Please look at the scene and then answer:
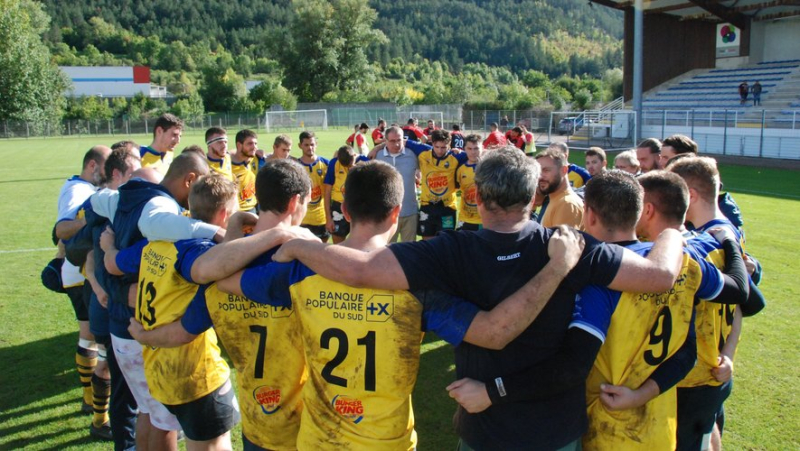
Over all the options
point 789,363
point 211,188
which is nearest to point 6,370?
point 211,188

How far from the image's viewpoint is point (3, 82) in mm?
54312

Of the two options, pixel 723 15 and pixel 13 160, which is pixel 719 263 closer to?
pixel 13 160

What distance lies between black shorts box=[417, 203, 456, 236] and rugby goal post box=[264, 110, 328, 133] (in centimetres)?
4415

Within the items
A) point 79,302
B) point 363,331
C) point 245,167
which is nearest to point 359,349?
point 363,331

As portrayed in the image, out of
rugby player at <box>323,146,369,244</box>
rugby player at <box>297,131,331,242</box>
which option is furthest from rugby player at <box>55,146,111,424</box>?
rugby player at <box>297,131,331,242</box>

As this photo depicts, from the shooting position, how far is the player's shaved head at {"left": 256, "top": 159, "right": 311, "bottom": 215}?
2703mm

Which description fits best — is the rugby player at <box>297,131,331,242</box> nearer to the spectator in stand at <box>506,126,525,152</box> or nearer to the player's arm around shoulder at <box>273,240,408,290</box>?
the spectator in stand at <box>506,126,525,152</box>

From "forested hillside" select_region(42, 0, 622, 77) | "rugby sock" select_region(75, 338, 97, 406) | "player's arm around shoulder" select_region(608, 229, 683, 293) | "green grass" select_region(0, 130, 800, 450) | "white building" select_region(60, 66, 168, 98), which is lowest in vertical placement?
"green grass" select_region(0, 130, 800, 450)

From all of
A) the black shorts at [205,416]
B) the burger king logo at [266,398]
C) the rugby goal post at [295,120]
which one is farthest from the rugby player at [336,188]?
the rugby goal post at [295,120]

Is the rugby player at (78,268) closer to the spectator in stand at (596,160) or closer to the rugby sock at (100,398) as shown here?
the rugby sock at (100,398)

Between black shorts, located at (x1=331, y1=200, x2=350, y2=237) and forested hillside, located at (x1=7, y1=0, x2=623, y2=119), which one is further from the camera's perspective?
forested hillside, located at (x1=7, y1=0, x2=623, y2=119)

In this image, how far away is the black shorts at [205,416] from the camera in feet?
10.4

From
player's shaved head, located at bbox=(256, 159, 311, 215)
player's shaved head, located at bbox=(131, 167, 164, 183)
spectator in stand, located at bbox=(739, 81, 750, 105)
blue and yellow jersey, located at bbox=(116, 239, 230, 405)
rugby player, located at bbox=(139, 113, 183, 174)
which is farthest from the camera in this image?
spectator in stand, located at bbox=(739, 81, 750, 105)

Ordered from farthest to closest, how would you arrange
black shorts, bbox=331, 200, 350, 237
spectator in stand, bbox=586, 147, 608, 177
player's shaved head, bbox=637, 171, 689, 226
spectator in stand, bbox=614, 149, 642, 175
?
black shorts, bbox=331, 200, 350, 237 → spectator in stand, bbox=586, 147, 608, 177 → spectator in stand, bbox=614, 149, 642, 175 → player's shaved head, bbox=637, 171, 689, 226
